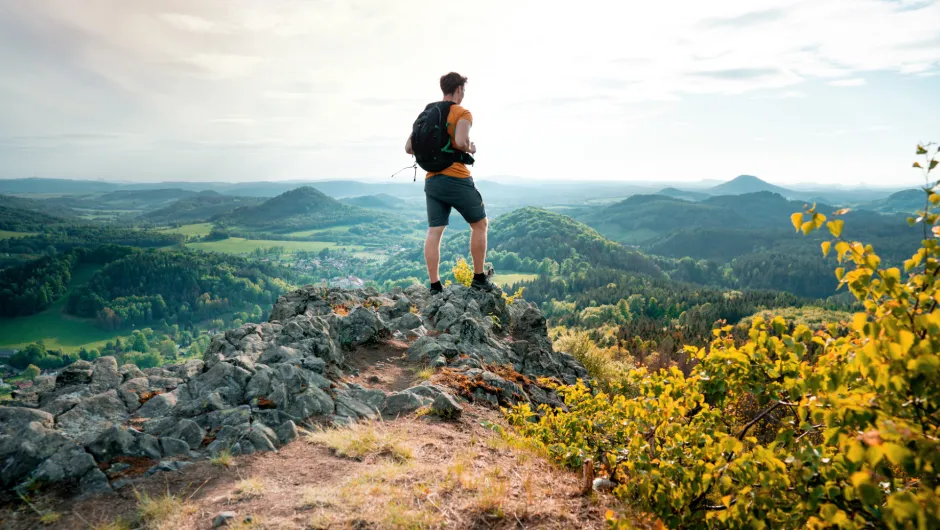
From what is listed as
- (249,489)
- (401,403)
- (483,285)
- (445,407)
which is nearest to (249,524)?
(249,489)

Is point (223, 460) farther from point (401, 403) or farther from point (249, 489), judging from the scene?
point (401, 403)

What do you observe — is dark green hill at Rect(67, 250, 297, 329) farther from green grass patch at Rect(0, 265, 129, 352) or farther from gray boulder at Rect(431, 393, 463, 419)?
gray boulder at Rect(431, 393, 463, 419)

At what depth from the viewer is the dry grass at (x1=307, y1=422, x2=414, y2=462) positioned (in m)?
5.63

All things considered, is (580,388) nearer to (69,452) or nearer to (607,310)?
(69,452)

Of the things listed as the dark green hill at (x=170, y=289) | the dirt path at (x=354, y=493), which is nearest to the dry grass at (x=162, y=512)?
the dirt path at (x=354, y=493)

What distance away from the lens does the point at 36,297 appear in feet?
506

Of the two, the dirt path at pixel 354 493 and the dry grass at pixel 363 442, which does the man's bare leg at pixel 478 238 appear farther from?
the dirt path at pixel 354 493

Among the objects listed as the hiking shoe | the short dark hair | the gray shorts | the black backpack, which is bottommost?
the hiking shoe

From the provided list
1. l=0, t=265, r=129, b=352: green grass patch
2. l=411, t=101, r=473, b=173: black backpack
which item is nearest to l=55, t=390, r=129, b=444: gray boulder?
l=411, t=101, r=473, b=173: black backpack

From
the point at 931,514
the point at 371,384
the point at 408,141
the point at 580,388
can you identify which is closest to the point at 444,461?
the point at 580,388

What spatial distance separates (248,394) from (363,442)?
2.17 meters

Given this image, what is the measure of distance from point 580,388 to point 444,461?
232cm

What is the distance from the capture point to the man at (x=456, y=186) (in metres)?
9.26

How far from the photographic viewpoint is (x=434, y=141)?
9391 millimetres
